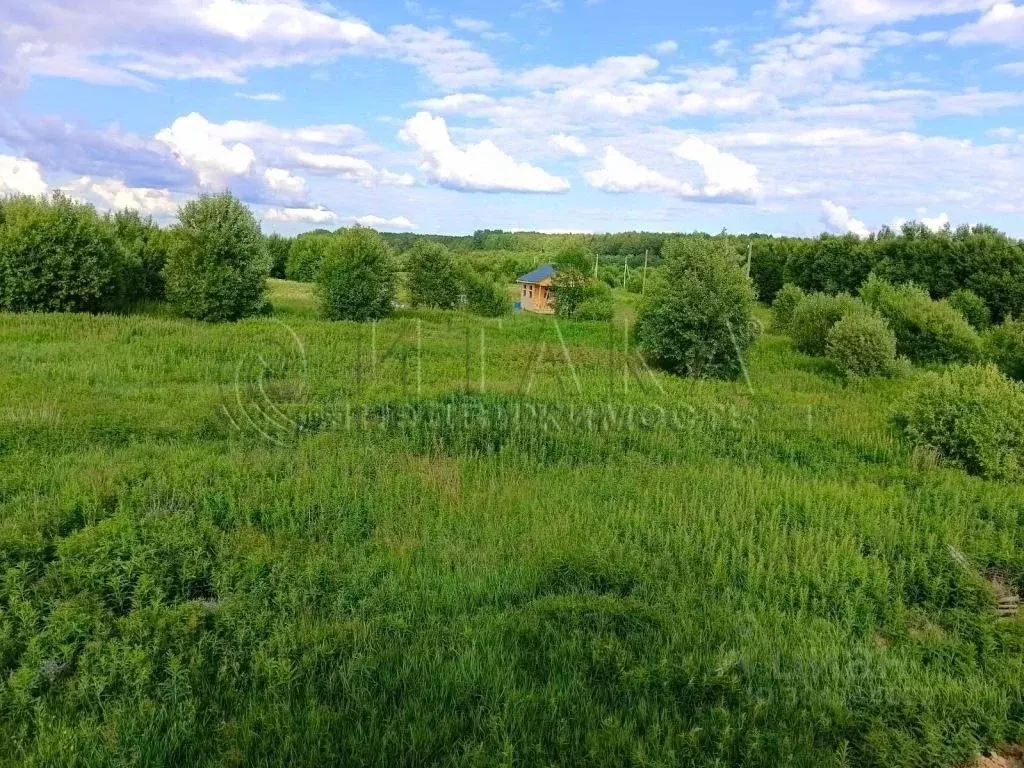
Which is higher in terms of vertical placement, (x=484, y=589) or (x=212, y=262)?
(x=212, y=262)

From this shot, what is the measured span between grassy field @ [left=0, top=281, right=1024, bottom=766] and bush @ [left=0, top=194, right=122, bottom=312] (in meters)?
9.24

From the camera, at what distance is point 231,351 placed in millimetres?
14539

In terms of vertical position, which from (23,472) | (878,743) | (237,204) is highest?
(237,204)

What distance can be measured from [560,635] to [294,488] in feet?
11.0

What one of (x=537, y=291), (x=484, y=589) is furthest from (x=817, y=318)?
(x=537, y=291)

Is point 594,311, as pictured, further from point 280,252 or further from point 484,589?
point 484,589

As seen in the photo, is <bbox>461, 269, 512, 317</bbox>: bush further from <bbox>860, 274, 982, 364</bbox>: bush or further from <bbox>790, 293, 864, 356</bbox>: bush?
<bbox>860, 274, 982, 364</bbox>: bush

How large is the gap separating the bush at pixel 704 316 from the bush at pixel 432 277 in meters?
17.3

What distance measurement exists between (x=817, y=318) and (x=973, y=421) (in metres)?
10.3

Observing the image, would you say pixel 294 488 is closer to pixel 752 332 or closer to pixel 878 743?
pixel 878 743

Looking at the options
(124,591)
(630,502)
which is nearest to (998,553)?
(630,502)

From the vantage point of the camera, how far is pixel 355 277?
75.4 feet

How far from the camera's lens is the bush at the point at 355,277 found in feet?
75.2

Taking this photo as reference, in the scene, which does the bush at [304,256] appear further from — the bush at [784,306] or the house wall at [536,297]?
the bush at [784,306]
